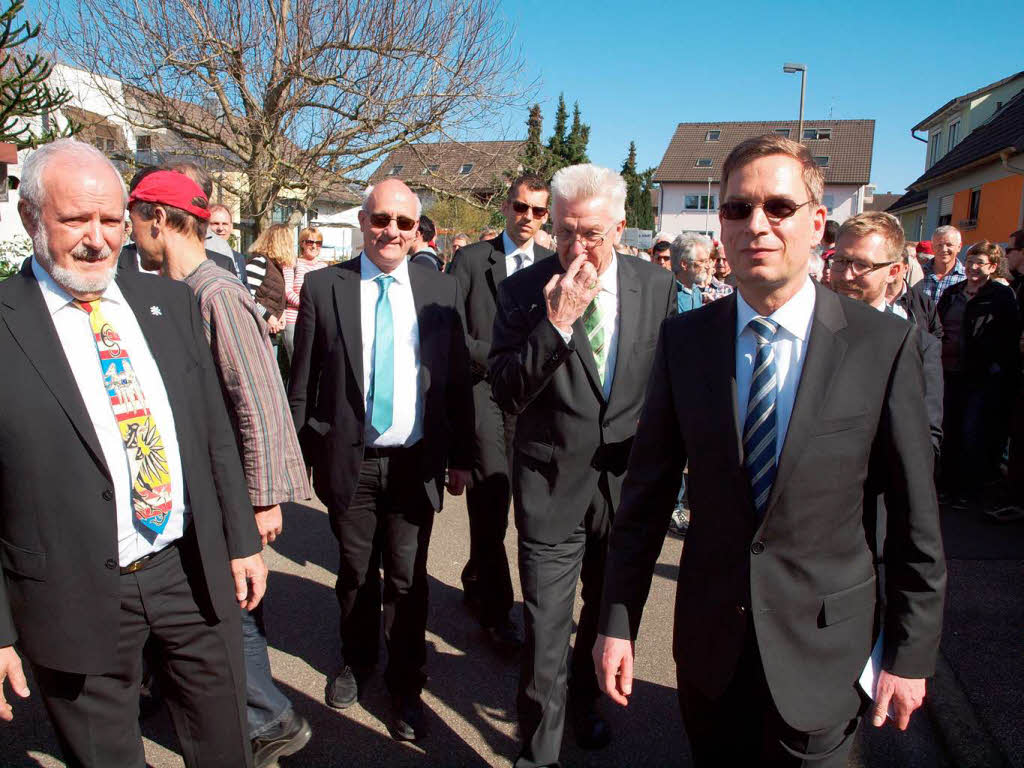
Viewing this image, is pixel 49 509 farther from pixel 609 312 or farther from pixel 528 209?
pixel 528 209

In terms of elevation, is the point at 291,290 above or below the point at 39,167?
below

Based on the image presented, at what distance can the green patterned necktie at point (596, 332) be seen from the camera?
9.76ft

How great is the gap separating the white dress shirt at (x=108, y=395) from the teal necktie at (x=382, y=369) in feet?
3.75

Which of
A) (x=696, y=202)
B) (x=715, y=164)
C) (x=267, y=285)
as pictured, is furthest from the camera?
(x=696, y=202)

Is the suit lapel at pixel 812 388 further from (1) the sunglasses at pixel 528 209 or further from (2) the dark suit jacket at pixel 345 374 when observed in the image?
(1) the sunglasses at pixel 528 209

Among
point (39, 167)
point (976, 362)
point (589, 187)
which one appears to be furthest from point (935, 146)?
point (39, 167)

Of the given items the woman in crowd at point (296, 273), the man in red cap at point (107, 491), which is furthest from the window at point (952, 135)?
the man in red cap at point (107, 491)

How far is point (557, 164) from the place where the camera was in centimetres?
4147

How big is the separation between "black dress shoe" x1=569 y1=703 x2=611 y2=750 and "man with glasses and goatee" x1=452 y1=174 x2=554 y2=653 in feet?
2.50

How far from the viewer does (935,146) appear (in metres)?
34.7

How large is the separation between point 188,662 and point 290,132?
49.5 feet

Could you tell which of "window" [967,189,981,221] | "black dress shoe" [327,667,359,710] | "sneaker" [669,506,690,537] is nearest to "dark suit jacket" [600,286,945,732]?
"black dress shoe" [327,667,359,710]

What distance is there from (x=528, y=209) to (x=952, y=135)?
3526 centimetres

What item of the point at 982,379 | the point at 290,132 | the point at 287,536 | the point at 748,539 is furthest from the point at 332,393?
the point at 290,132
